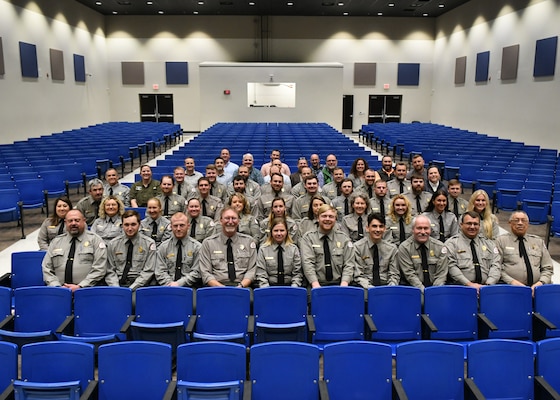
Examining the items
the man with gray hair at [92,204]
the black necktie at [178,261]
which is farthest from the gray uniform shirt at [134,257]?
the man with gray hair at [92,204]

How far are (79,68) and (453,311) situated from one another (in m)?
21.4

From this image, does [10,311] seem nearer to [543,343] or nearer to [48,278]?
[48,278]

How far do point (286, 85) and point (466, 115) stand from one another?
29.5ft

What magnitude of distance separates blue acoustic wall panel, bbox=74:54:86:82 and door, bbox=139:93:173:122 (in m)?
4.09

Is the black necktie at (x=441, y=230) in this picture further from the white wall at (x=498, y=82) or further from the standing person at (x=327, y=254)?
the white wall at (x=498, y=82)

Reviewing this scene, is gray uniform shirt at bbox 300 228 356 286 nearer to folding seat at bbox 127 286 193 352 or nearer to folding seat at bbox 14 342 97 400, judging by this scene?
folding seat at bbox 127 286 193 352

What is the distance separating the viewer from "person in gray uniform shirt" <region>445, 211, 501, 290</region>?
16.1 feet

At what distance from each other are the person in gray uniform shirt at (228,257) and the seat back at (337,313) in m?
0.99

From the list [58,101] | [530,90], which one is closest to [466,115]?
[530,90]

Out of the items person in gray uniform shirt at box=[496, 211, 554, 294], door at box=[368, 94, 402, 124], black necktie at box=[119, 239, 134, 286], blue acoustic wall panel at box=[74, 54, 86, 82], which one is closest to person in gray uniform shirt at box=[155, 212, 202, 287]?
black necktie at box=[119, 239, 134, 286]

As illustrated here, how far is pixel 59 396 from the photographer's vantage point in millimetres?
3010

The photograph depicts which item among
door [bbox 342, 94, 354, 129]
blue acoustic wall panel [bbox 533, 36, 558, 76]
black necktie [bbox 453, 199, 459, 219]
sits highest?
blue acoustic wall panel [bbox 533, 36, 558, 76]

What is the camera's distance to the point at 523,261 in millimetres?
4891

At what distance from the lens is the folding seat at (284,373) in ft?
10.3
